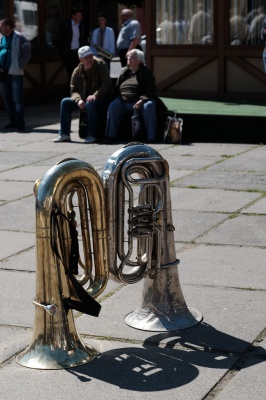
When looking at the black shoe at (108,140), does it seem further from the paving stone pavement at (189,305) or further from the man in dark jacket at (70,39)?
the man in dark jacket at (70,39)

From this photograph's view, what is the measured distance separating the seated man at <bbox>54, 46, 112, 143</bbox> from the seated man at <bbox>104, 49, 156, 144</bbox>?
8.3 inches

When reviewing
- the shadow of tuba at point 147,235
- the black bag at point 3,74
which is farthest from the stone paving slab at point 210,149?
the shadow of tuba at point 147,235

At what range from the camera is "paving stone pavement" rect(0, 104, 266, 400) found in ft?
13.8

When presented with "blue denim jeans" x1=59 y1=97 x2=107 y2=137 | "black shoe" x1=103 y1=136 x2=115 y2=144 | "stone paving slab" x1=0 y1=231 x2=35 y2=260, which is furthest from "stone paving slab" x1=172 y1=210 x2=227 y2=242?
"blue denim jeans" x1=59 y1=97 x2=107 y2=137

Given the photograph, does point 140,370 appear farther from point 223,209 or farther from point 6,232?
point 223,209

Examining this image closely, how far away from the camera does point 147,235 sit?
4914mm

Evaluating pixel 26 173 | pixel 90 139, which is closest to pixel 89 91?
pixel 90 139

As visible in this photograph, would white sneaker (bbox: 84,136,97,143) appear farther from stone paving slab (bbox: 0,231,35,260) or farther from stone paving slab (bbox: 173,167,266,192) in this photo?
stone paving slab (bbox: 0,231,35,260)

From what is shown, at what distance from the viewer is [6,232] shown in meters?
7.46

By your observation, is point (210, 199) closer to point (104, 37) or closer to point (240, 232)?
point (240, 232)

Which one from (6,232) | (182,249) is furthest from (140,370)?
(6,232)

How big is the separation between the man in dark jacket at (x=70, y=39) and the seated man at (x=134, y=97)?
5.54 m

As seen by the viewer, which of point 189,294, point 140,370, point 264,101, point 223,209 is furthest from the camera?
point 264,101

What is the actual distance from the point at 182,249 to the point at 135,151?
2.09m
